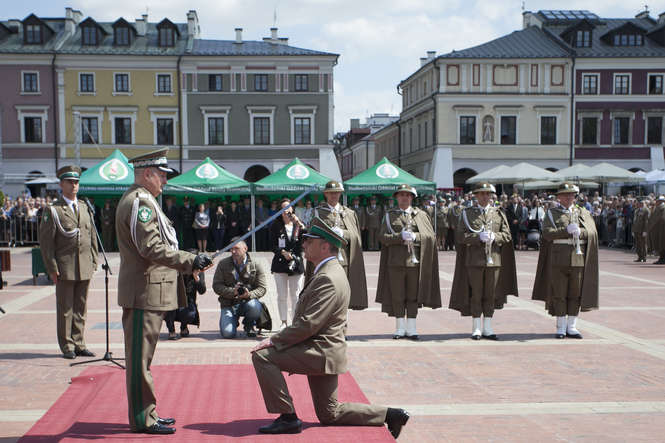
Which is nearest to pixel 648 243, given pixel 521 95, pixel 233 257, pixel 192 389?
pixel 233 257

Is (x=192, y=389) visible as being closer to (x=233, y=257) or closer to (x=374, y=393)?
(x=374, y=393)

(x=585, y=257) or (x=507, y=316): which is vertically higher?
(x=585, y=257)

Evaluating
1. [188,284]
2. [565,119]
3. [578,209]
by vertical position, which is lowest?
[188,284]

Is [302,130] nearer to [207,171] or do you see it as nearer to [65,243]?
[207,171]

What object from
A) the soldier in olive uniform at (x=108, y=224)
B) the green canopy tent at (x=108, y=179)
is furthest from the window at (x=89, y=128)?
the green canopy tent at (x=108, y=179)

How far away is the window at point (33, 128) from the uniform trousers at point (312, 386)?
148ft

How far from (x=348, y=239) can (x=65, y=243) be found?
3.75 meters

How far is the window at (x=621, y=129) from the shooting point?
49.0 meters

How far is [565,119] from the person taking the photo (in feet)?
159

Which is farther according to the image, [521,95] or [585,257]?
[521,95]

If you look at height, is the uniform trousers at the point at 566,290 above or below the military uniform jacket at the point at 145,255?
below

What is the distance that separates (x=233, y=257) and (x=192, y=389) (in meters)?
3.37

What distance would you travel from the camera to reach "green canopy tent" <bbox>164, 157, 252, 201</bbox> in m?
23.4

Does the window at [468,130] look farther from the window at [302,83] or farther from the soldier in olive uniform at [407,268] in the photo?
the soldier in olive uniform at [407,268]
